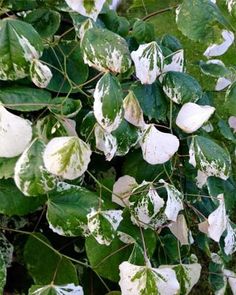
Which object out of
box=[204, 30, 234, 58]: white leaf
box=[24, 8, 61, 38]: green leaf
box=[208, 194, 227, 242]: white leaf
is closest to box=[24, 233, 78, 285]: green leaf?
box=[208, 194, 227, 242]: white leaf

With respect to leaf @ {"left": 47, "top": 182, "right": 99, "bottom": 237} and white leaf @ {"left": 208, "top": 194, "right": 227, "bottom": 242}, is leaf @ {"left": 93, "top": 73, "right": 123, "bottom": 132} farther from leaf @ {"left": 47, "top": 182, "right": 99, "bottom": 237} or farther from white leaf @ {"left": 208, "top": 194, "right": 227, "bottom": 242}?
white leaf @ {"left": 208, "top": 194, "right": 227, "bottom": 242}

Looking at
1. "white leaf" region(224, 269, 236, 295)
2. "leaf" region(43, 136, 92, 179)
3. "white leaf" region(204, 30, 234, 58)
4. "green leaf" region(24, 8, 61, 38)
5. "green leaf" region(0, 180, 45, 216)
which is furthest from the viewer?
"white leaf" region(224, 269, 236, 295)

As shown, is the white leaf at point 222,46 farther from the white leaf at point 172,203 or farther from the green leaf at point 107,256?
the green leaf at point 107,256

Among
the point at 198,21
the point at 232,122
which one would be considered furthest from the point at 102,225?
the point at 232,122

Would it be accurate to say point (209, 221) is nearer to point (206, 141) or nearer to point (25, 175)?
point (206, 141)

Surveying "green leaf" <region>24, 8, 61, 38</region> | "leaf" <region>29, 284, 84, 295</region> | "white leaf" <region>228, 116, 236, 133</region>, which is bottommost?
"leaf" <region>29, 284, 84, 295</region>

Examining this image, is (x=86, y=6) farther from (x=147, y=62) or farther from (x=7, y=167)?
(x=7, y=167)
